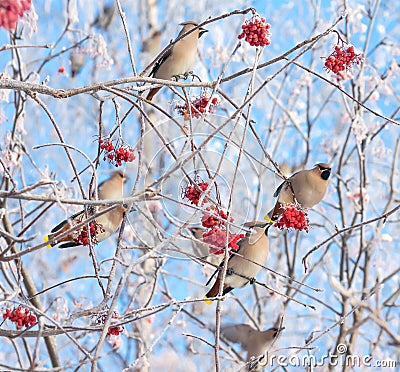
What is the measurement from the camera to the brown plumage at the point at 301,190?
1.90 m

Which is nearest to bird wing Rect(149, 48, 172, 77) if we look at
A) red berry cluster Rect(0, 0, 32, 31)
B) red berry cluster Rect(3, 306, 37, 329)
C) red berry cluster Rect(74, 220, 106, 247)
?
red berry cluster Rect(74, 220, 106, 247)

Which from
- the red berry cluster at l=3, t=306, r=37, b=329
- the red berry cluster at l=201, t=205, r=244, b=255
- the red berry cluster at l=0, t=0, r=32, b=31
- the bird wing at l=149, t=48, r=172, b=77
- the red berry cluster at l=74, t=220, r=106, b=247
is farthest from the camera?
the bird wing at l=149, t=48, r=172, b=77

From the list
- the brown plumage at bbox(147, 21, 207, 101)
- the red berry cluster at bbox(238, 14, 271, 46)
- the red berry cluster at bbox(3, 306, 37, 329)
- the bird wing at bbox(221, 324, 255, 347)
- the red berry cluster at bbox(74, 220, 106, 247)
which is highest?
the brown plumage at bbox(147, 21, 207, 101)

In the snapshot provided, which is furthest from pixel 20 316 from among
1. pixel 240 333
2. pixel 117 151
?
pixel 240 333

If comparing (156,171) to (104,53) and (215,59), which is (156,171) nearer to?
(104,53)

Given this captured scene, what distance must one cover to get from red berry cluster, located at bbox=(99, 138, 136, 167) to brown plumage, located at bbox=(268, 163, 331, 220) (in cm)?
41

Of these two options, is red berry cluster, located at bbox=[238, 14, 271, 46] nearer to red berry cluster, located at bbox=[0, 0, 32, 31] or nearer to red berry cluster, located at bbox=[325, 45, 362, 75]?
red berry cluster, located at bbox=[325, 45, 362, 75]

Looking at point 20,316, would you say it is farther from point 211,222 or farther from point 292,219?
point 292,219

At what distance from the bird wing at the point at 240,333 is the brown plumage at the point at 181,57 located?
1357 millimetres

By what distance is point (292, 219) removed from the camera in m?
1.78

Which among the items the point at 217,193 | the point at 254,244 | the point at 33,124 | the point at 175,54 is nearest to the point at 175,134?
the point at 217,193

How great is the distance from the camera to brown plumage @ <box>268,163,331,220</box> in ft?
6.24

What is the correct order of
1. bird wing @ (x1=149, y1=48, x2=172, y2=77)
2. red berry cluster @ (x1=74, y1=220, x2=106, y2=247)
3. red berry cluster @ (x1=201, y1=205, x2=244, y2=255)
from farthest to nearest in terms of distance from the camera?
bird wing @ (x1=149, y1=48, x2=172, y2=77) < red berry cluster @ (x1=74, y1=220, x2=106, y2=247) < red berry cluster @ (x1=201, y1=205, x2=244, y2=255)

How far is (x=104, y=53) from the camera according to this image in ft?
10.4
